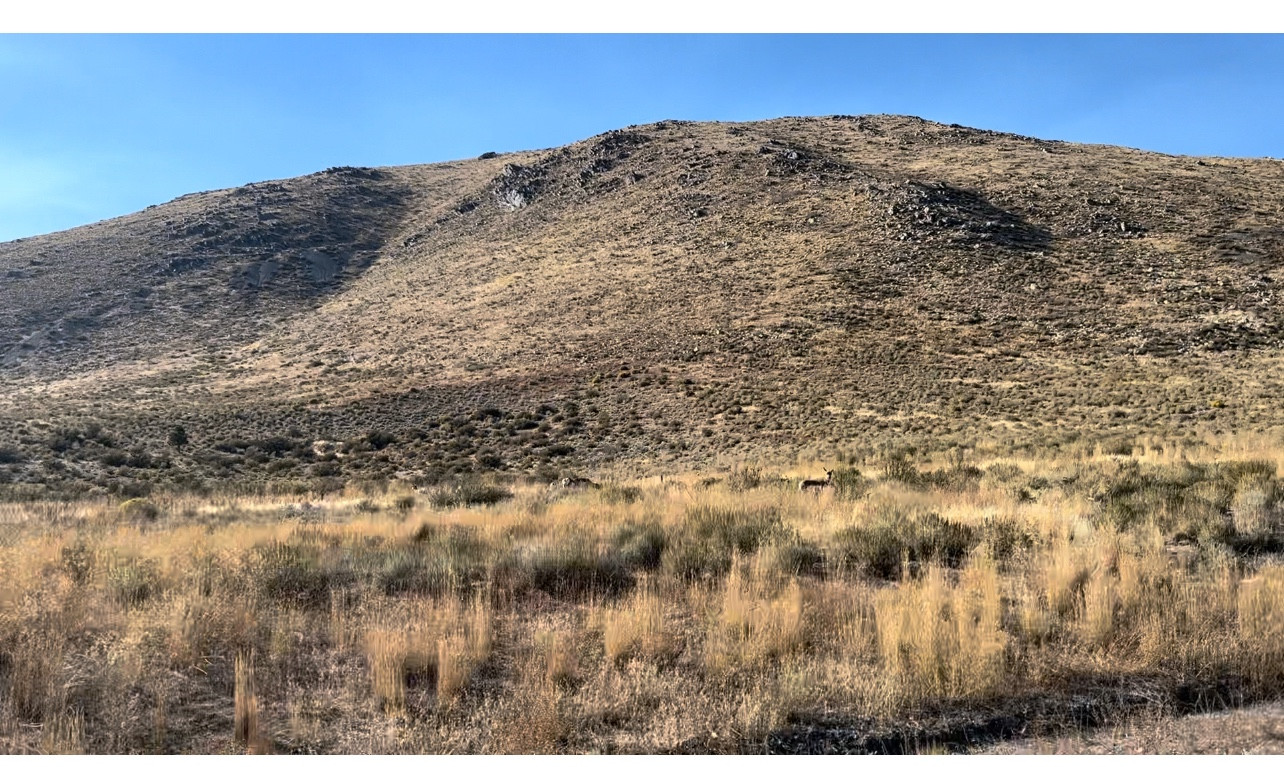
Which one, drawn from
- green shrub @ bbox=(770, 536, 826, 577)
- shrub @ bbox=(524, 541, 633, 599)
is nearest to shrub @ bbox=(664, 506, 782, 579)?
green shrub @ bbox=(770, 536, 826, 577)

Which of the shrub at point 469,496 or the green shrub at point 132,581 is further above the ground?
the green shrub at point 132,581

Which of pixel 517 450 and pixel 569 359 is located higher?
pixel 569 359

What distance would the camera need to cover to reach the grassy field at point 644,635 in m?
4.23

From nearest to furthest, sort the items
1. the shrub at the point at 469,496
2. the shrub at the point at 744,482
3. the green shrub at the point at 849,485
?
the green shrub at the point at 849,485, the shrub at the point at 744,482, the shrub at the point at 469,496

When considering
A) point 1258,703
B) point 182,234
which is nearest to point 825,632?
point 1258,703

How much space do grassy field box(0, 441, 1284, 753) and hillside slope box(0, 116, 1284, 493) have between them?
1968 cm

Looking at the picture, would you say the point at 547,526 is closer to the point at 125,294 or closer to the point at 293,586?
the point at 293,586

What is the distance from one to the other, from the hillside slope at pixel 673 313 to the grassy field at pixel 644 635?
19.7 meters

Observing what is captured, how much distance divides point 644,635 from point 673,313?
43414 millimetres

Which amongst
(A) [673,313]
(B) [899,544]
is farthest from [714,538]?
(A) [673,313]

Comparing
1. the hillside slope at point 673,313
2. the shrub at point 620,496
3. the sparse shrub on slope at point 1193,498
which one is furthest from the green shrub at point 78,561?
the hillside slope at point 673,313

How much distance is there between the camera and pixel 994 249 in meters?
50.6

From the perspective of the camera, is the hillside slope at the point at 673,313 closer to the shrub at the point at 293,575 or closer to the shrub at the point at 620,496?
the shrub at the point at 620,496

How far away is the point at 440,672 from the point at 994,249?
175 feet
